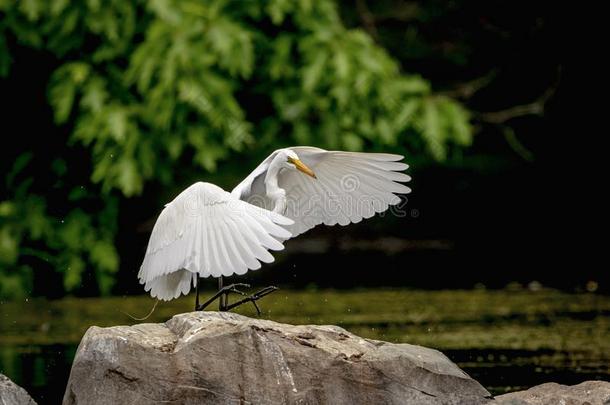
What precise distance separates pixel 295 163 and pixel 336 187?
1.54ft

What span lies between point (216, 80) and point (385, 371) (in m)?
7.18

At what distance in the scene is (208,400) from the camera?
4.96m

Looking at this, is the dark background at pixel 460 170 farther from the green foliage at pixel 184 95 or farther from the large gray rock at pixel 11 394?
the large gray rock at pixel 11 394

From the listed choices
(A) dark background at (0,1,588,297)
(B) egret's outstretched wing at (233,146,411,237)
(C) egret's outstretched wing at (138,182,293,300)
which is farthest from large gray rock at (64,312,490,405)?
(A) dark background at (0,1,588,297)

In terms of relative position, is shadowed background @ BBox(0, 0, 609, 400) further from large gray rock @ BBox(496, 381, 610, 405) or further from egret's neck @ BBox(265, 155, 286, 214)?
large gray rock @ BBox(496, 381, 610, 405)

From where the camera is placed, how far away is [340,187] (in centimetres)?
649

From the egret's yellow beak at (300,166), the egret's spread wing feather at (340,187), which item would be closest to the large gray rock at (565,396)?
the egret's spread wing feather at (340,187)

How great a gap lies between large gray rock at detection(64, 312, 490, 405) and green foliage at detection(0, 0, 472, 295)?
252 inches

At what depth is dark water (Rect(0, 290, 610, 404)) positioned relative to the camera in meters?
6.90

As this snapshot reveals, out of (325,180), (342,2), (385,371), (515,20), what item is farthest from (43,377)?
(515,20)

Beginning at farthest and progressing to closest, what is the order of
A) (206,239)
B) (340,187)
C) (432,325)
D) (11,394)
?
(432,325), (340,187), (206,239), (11,394)

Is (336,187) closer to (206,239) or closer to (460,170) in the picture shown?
(206,239)

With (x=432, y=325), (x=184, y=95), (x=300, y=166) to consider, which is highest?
(x=184, y=95)

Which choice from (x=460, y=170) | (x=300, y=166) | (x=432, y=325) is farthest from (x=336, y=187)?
(x=460, y=170)
